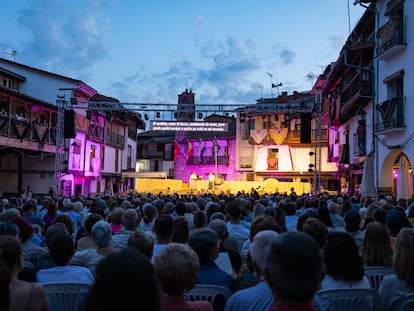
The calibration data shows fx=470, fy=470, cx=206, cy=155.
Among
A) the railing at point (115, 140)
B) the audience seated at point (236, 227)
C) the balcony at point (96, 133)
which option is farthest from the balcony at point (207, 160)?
the audience seated at point (236, 227)

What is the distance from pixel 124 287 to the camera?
1842 mm

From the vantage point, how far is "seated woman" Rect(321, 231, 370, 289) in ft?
12.9

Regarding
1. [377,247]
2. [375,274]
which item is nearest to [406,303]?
[375,274]

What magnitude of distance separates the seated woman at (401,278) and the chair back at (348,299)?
0.15m

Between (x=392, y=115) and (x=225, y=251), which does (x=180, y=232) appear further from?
(x=392, y=115)

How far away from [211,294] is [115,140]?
134ft

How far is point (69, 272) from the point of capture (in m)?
4.32

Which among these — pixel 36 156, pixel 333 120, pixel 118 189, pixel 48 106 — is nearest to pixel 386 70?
pixel 333 120

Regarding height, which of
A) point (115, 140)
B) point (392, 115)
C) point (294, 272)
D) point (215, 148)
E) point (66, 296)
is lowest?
point (66, 296)

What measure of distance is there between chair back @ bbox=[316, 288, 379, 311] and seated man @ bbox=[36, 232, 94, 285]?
209cm

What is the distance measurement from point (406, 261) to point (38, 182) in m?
28.7

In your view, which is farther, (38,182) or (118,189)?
(118,189)

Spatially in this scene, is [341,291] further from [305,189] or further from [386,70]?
[305,189]

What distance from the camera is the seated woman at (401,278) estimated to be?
12.7 ft
